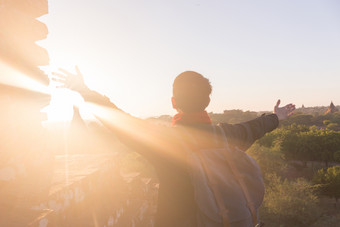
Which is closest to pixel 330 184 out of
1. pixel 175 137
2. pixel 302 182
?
pixel 302 182

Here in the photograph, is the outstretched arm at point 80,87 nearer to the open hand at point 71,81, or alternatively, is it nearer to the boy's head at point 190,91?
the open hand at point 71,81

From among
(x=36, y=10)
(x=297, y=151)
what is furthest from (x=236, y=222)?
(x=297, y=151)

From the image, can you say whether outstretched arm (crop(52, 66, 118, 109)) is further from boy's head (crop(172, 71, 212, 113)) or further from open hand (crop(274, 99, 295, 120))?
open hand (crop(274, 99, 295, 120))

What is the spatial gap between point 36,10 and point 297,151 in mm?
30921

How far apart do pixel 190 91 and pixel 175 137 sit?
40 cm

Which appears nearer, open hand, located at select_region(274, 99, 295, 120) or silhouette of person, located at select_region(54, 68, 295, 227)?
silhouette of person, located at select_region(54, 68, 295, 227)

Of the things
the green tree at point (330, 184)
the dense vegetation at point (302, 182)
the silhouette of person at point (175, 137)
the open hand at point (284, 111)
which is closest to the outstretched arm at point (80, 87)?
the silhouette of person at point (175, 137)

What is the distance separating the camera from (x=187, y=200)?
5.41 ft

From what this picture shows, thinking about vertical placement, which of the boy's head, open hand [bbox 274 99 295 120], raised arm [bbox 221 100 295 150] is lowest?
raised arm [bbox 221 100 295 150]

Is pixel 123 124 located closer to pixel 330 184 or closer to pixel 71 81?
pixel 71 81

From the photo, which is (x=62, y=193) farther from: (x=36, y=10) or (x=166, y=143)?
(x=36, y=10)

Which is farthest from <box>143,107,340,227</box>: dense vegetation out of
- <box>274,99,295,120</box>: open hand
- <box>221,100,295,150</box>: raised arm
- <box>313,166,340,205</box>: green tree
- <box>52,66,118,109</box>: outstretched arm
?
<box>52,66,118,109</box>: outstretched arm

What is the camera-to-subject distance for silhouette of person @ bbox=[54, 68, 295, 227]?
1.62m

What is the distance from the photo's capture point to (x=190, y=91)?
1.82 metres
